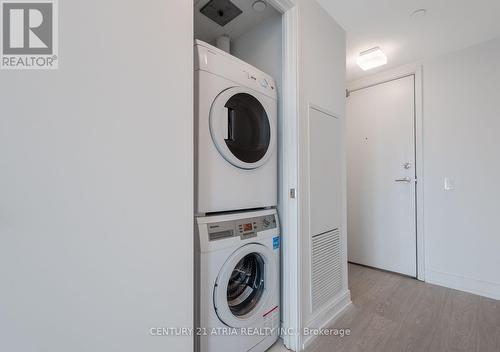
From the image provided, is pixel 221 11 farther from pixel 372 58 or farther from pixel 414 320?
pixel 414 320

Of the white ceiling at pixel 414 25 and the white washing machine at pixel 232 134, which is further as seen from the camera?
the white ceiling at pixel 414 25

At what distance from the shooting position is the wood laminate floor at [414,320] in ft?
4.97

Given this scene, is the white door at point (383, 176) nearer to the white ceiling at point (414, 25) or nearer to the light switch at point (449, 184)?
the light switch at point (449, 184)

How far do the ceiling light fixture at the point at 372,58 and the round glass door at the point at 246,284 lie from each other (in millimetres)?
2232

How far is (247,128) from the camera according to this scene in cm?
145

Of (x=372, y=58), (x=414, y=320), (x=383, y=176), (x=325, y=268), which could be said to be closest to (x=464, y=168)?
(x=383, y=176)

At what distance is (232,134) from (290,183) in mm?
511
